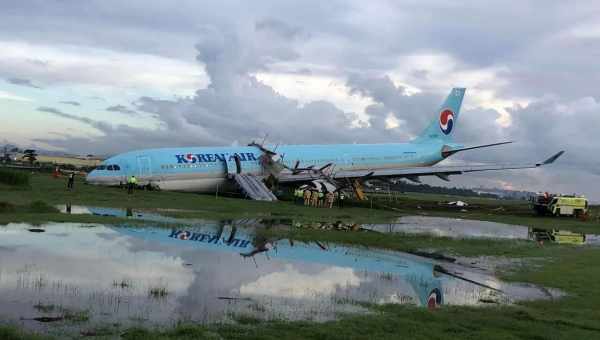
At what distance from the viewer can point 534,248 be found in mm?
24297

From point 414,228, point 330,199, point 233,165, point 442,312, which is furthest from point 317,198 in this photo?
point 442,312

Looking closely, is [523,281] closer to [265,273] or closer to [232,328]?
A: [265,273]

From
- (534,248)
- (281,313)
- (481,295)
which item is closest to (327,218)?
(534,248)

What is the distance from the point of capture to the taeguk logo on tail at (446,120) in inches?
2571

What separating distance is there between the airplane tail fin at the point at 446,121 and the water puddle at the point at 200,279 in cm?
4656

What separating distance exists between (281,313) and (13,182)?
113ft

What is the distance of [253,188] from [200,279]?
3317 centimetres

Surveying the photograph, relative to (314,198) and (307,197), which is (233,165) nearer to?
(307,197)

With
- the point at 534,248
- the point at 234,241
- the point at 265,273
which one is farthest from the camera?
the point at 534,248

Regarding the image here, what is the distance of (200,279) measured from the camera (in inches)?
504

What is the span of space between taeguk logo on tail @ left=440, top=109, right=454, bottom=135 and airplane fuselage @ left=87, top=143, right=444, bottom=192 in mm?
6959

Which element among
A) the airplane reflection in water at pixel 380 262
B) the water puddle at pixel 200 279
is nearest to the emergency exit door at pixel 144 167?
the airplane reflection in water at pixel 380 262

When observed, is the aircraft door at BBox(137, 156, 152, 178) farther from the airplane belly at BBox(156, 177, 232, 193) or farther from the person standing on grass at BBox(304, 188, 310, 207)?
the person standing on grass at BBox(304, 188, 310, 207)

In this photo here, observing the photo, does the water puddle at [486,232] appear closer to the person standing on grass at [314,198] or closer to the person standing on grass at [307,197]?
the person standing on grass at [314,198]
